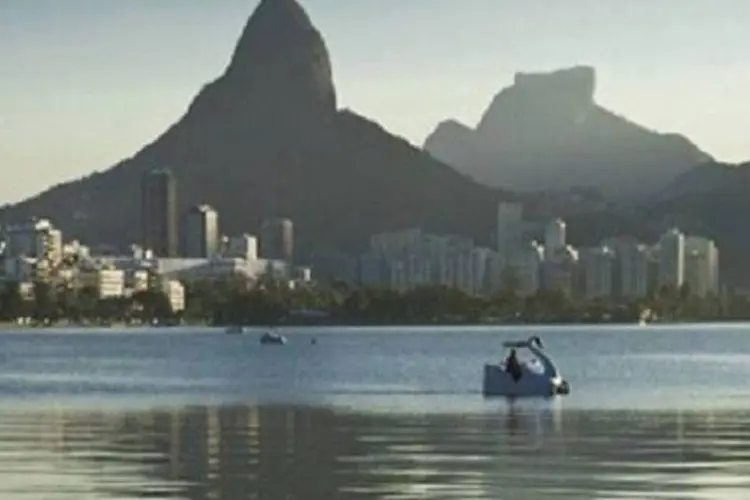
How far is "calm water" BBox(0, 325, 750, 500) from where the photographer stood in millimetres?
28719

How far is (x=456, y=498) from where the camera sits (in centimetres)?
2694

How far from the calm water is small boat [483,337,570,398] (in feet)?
2.84

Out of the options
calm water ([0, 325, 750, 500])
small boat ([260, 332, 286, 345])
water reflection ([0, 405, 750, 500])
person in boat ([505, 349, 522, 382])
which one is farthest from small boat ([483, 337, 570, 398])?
small boat ([260, 332, 286, 345])

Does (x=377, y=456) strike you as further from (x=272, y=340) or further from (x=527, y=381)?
(x=272, y=340)

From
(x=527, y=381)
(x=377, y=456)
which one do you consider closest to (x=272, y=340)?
(x=527, y=381)

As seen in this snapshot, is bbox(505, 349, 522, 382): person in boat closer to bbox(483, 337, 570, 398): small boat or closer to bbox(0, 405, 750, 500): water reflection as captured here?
bbox(483, 337, 570, 398): small boat

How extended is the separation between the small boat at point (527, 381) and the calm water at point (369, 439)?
0.86 meters

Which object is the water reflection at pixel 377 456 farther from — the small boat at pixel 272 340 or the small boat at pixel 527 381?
the small boat at pixel 272 340

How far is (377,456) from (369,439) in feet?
16.0

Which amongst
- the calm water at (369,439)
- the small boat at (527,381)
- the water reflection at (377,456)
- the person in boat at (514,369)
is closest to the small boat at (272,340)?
the calm water at (369,439)

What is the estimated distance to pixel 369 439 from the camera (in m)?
39.6

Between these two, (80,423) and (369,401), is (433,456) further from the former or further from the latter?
(369,401)

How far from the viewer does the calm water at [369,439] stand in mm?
28719

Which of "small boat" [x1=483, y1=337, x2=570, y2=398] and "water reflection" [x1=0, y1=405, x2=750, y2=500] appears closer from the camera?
"water reflection" [x1=0, y1=405, x2=750, y2=500]
